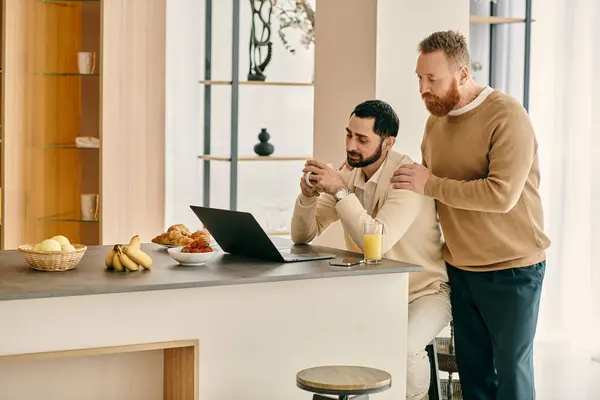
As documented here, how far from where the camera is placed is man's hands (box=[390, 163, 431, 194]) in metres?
3.29

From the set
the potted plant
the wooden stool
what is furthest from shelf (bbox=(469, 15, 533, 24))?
the wooden stool

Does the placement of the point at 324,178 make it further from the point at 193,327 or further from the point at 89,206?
the point at 89,206

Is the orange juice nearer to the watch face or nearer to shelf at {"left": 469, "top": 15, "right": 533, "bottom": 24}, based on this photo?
the watch face

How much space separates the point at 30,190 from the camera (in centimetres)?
492

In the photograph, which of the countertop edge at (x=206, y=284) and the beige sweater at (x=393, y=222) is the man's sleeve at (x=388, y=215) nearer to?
the beige sweater at (x=393, y=222)

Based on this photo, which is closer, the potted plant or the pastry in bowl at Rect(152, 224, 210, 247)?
the pastry in bowl at Rect(152, 224, 210, 247)

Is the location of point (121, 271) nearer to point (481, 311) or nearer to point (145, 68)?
point (481, 311)

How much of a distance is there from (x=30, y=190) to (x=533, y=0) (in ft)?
9.45

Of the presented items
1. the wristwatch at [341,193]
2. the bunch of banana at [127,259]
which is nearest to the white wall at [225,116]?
the wristwatch at [341,193]

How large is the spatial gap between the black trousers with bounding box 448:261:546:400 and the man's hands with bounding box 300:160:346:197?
0.53 meters

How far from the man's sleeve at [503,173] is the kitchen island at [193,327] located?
0.34 m

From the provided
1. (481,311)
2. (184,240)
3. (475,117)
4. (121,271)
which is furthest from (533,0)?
(121,271)

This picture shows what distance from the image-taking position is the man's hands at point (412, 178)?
329 cm

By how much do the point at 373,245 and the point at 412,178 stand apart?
1.11 ft
